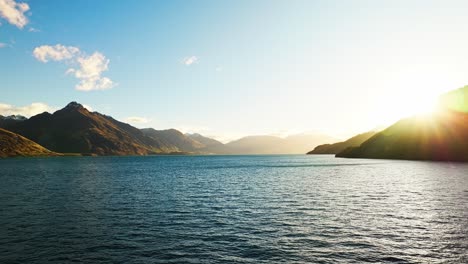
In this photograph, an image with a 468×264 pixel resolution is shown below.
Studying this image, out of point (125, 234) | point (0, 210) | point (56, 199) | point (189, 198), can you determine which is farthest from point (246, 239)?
point (56, 199)

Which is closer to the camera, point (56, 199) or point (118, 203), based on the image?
point (118, 203)

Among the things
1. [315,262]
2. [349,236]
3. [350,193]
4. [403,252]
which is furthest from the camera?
[350,193]

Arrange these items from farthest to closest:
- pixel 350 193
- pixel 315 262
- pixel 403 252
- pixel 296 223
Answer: pixel 350 193 → pixel 296 223 → pixel 403 252 → pixel 315 262

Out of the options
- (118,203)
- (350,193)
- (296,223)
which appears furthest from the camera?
(350,193)

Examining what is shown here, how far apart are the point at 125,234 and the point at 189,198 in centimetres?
3269

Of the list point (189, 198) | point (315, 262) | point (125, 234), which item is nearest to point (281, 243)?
point (315, 262)

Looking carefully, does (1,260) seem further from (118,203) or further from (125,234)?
(118,203)

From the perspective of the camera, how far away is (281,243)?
37906 mm

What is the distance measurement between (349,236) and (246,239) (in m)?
12.7

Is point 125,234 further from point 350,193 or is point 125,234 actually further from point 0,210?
point 350,193

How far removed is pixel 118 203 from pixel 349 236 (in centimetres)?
4689

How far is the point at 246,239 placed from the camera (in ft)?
130

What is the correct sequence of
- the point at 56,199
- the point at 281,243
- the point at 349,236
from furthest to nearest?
the point at 56,199, the point at 349,236, the point at 281,243

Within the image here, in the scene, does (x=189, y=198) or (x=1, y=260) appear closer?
(x=1, y=260)
